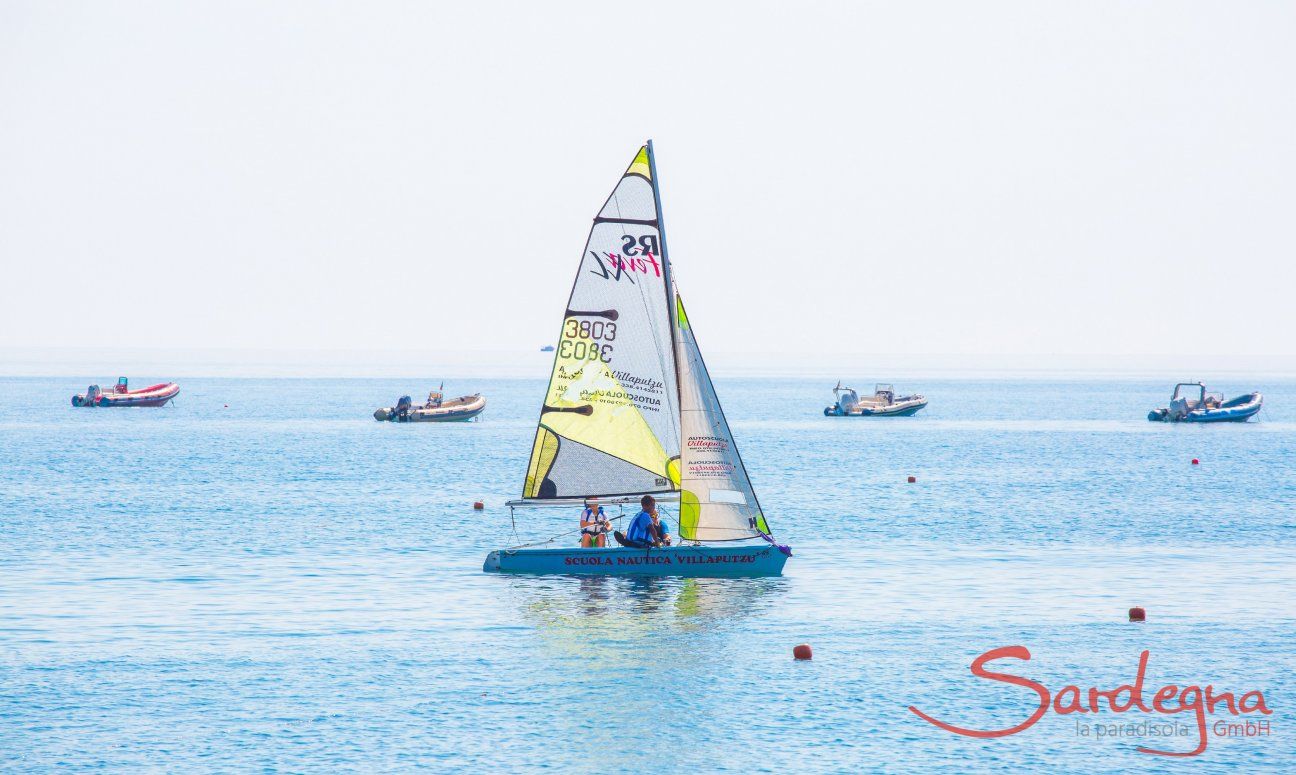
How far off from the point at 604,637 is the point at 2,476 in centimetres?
6883

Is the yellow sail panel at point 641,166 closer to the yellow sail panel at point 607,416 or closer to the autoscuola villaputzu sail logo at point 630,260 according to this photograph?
the autoscuola villaputzu sail logo at point 630,260

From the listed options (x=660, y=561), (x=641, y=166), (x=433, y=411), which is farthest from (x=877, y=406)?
(x=641, y=166)

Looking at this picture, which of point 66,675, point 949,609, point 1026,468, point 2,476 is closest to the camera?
point 66,675

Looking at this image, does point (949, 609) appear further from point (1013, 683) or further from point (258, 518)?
point (258, 518)

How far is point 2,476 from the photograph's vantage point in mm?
94750

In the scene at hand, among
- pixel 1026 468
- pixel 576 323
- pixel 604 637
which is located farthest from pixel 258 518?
pixel 1026 468

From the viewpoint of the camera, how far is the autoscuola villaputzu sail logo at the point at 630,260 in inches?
1779

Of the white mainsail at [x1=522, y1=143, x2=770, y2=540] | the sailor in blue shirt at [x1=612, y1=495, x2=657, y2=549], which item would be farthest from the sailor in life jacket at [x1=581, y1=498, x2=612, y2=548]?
the sailor in blue shirt at [x1=612, y1=495, x2=657, y2=549]

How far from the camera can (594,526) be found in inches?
1893

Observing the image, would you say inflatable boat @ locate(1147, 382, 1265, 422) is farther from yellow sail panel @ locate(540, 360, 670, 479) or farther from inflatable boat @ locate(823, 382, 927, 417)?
yellow sail panel @ locate(540, 360, 670, 479)

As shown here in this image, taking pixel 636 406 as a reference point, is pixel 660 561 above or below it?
below

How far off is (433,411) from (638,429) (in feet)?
410

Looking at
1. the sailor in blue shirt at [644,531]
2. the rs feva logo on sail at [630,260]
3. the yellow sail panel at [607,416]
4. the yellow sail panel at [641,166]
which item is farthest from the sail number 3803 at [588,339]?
the yellow sail panel at [641,166]

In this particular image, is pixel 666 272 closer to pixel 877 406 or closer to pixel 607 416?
pixel 607 416
